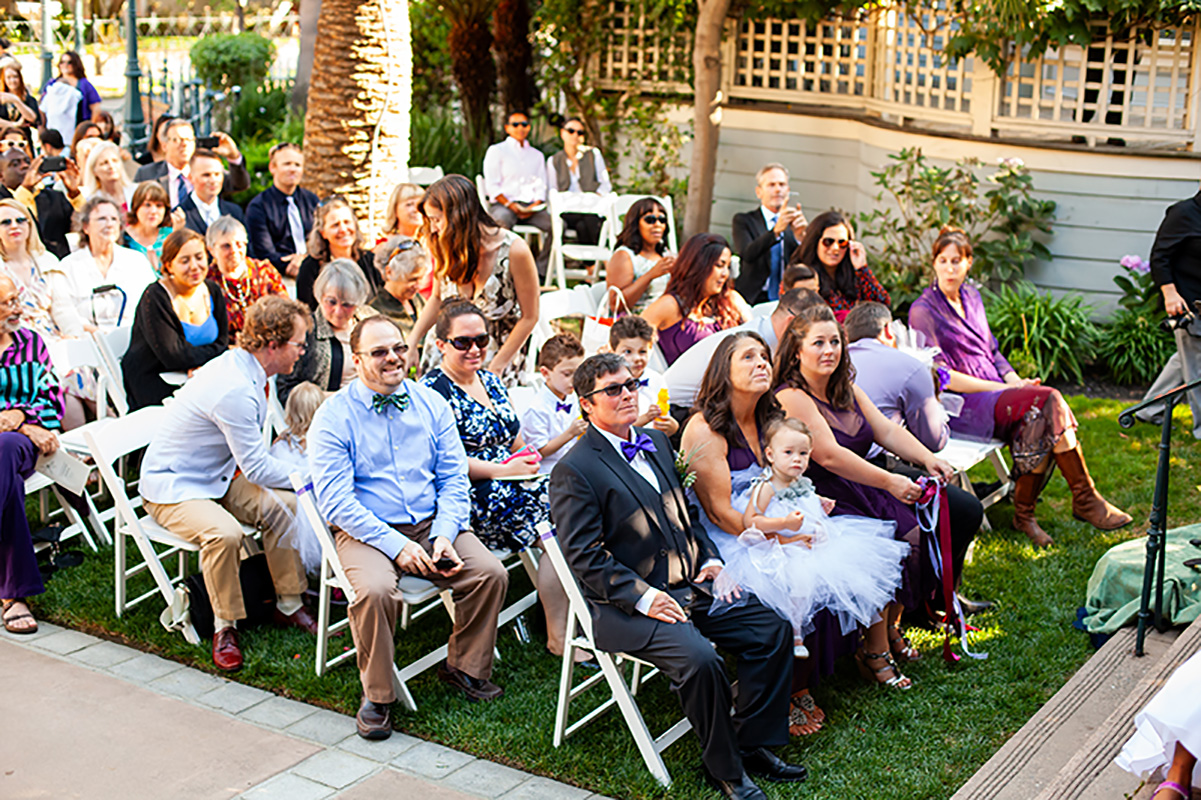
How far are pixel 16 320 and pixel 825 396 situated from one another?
3.89m

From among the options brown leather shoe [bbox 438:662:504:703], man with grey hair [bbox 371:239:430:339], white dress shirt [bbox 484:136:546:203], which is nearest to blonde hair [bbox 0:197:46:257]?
man with grey hair [bbox 371:239:430:339]

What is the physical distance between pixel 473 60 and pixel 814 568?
11.9 m

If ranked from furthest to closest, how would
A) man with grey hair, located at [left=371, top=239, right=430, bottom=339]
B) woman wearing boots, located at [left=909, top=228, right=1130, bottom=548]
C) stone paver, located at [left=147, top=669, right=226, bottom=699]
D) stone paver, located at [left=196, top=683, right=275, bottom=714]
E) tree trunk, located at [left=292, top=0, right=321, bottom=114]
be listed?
tree trunk, located at [left=292, top=0, right=321, bottom=114], man with grey hair, located at [left=371, top=239, right=430, bottom=339], woman wearing boots, located at [left=909, top=228, right=1130, bottom=548], stone paver, located at [left=147, top=669, right=226, bottom=699], stone paver, located at [left=196, top=683, right=275, bottom=714]

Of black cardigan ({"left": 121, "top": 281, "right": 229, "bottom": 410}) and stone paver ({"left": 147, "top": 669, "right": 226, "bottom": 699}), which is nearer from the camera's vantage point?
stone paver ({"left": 147, "top": 669, "right": 226, "bottom": 699})

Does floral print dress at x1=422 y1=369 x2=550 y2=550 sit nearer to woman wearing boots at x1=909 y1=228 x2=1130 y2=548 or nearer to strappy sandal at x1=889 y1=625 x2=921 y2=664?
strappy sandal at x1=889 y1=625 x2=921 y2=664

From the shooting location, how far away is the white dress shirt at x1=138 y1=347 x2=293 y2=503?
5.27 metres

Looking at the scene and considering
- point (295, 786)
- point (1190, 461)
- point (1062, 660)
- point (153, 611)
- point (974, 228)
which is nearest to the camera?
point (295, 786)

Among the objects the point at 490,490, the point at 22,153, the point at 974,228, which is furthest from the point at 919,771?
the point at 22,153

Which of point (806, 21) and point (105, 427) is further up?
point (806, 21)

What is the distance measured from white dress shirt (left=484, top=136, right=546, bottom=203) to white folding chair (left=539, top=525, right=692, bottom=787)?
23.3ft

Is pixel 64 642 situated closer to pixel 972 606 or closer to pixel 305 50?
pixel 972 606

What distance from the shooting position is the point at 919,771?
4426 mm

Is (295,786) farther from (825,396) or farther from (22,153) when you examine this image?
(22,153)

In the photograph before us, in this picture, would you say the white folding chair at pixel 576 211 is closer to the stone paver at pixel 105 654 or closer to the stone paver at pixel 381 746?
the stone paver at pixel 105 654
